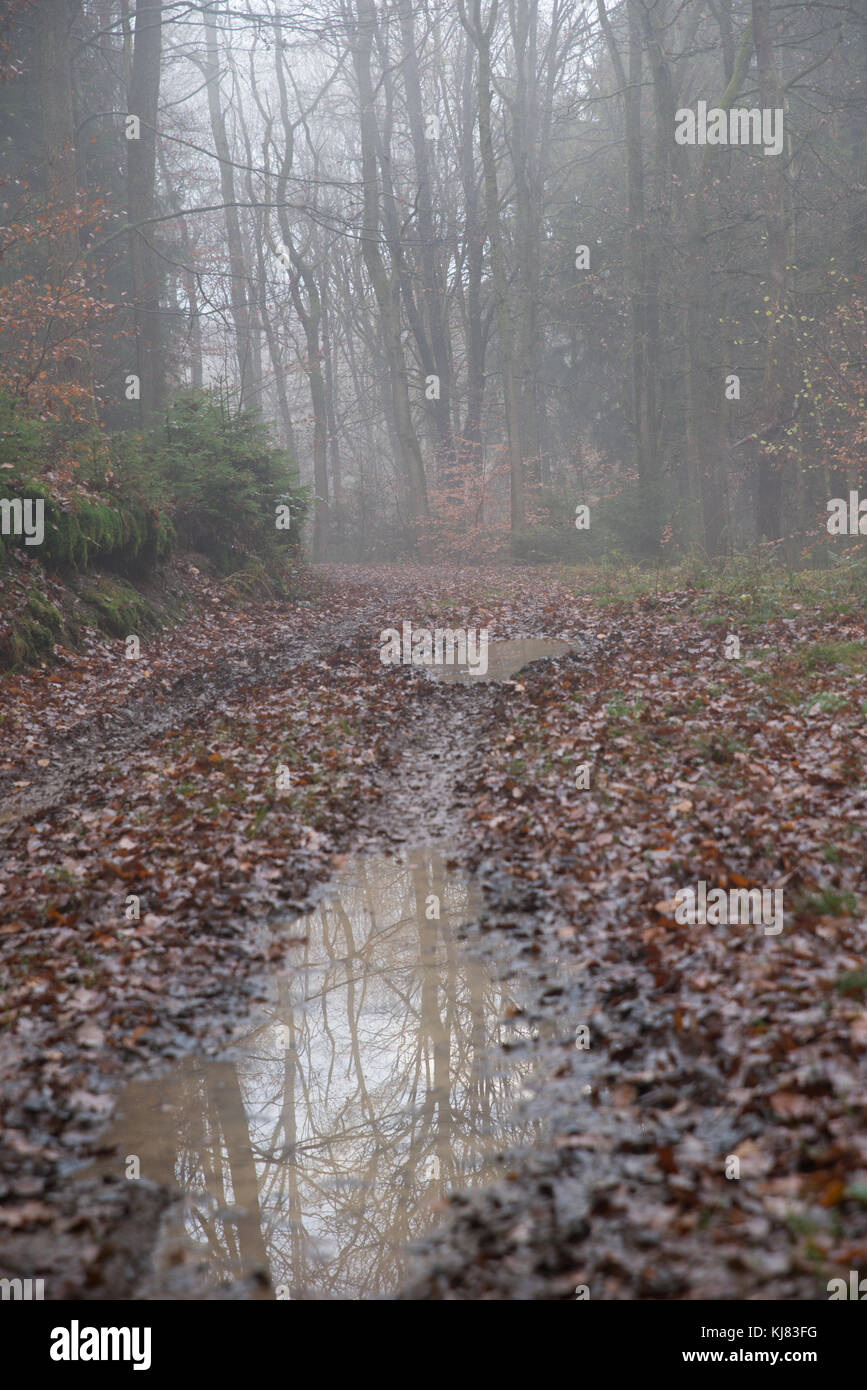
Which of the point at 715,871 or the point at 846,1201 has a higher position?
the point at 715,871

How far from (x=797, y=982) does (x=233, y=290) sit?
1270 inches

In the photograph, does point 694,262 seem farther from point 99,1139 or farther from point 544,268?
point 99,1139

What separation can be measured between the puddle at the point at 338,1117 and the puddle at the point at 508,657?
6.56 meters

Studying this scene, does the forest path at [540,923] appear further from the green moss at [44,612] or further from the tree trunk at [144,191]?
the tree trunk at [144,191]

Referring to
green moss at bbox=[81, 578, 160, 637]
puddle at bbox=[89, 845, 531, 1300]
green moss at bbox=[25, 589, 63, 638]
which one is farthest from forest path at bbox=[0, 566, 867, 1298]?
green moss at bbox=[81, 578, 160, 637]

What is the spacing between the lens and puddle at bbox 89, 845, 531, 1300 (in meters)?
3.60

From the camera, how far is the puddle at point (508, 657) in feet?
40.5

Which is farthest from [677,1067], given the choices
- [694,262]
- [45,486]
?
[694,262]

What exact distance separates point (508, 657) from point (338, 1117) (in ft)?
31.0

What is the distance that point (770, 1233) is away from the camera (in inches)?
121

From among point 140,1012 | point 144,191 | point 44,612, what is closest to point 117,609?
point 44,612

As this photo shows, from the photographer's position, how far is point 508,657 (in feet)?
44.1

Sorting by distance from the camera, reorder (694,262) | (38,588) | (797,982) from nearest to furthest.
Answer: (797,982)
(38,588)
(694,262)

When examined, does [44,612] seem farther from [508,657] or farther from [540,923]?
[540,923]
